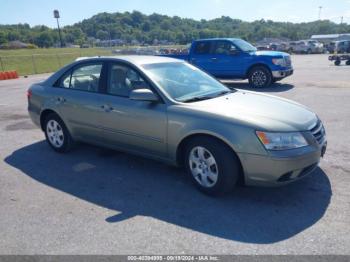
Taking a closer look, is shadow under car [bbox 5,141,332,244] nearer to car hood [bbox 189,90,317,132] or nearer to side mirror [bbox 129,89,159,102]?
car hood [bbox 189,90,317,132]

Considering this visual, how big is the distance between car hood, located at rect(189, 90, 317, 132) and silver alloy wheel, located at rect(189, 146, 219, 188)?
46 centimetres

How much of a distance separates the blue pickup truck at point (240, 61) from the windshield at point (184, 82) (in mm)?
7682

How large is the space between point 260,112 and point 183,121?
0.89 m

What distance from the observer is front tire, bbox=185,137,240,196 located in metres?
3.79

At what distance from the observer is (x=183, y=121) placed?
4.07 m

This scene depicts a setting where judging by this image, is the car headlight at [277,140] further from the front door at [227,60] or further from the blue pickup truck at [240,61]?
the front door at [227,60]

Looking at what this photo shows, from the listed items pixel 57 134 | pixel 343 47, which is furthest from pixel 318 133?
pixel 343 47

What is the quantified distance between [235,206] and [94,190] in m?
1.77

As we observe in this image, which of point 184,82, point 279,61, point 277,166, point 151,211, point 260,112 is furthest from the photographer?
point 279,61

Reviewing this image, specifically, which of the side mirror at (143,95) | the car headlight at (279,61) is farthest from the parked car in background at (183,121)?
the car headlight at (279,61)

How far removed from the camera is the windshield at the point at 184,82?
14.7ft

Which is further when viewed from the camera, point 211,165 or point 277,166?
point 211,165

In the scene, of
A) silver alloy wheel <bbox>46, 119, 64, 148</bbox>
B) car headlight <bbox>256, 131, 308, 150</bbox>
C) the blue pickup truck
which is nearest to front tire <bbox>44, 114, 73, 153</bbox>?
silver alloy wheel <bbox>46, 119, 64, 148</bbox>

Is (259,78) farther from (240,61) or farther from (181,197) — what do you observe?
(181,197)
